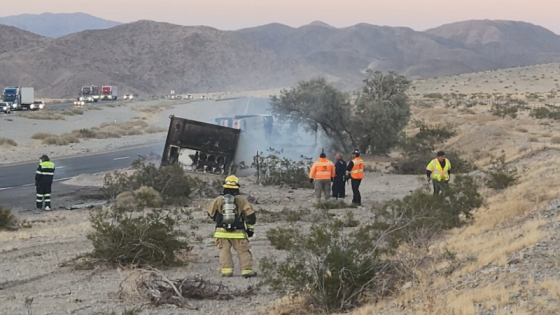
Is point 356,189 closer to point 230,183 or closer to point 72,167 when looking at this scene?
point 230,183

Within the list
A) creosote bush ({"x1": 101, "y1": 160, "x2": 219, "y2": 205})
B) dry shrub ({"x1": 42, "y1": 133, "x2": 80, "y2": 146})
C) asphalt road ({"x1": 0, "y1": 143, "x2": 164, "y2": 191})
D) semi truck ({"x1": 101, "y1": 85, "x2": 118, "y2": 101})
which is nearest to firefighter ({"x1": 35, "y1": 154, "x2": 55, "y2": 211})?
creosote bush ({"x1": 101, "y1": 160, "x2": 219, "y2": 205})

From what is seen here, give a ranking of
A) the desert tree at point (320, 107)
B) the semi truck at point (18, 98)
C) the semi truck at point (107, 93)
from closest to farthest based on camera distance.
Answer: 1. the desert tree at point (320, 107)
2. the semi truck at point (18, 98)
3. the semi truck at point (107, 93)

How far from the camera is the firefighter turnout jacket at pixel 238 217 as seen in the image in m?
11.1

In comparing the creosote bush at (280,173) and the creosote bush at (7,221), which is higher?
the creosote bush at (280,173)

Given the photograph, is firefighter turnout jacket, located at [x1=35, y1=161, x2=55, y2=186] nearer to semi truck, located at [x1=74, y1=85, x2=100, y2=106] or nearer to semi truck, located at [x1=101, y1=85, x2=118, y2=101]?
semi truck, located at [x1=74, y1=85, x2=100, y2=106]

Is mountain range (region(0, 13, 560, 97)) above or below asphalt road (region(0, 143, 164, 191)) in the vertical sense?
above

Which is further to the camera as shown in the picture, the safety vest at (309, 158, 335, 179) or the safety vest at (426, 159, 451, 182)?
the safety vest at (309, 158, 335, 179)

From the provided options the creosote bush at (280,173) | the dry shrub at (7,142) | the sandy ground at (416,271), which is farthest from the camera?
the dry shrub at (7,142)

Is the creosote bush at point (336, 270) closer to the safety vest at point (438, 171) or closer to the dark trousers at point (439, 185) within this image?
the dark trousers at point (439, 185)

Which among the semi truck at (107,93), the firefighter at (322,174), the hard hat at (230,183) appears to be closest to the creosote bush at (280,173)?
the firefighter at (322,174)

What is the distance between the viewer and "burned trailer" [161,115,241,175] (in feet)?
78.9

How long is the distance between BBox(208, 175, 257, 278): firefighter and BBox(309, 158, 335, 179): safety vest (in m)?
7.69

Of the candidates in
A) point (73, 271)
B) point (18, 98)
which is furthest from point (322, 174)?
point (18, 98)

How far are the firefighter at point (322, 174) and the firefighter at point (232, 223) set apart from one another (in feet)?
25.1
